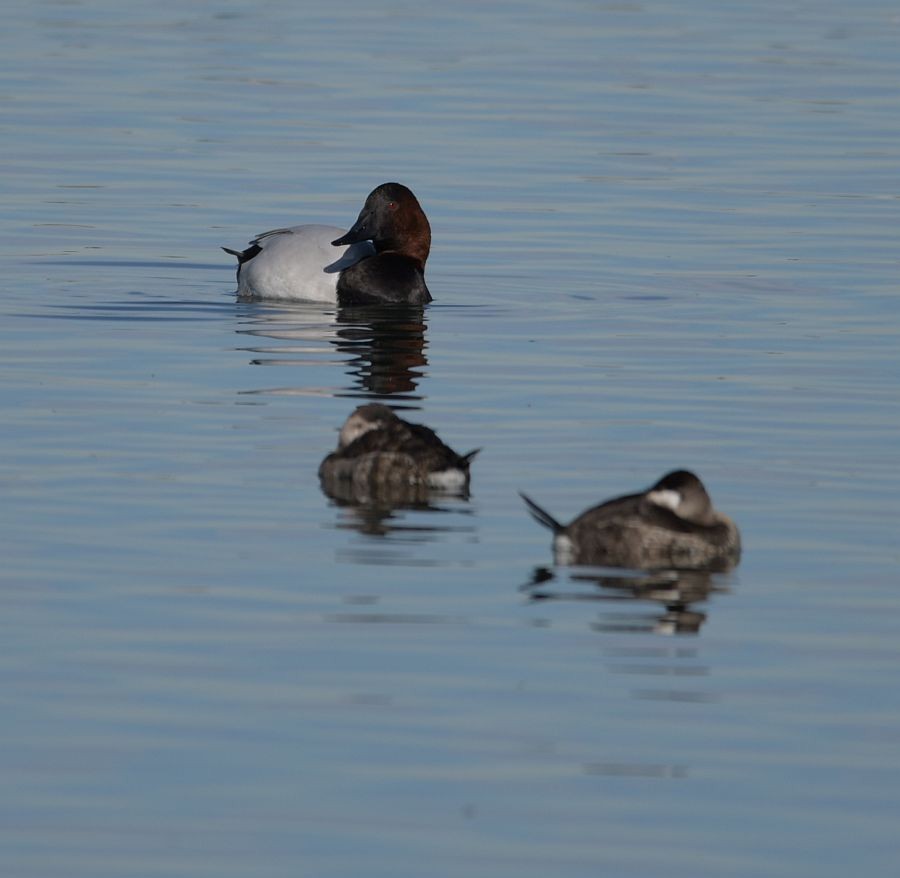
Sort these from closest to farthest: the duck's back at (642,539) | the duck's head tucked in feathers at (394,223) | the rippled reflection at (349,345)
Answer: the duck's back at (642,539)
the rippled reflection at (349,345)
the duck's head tucked in feathers at (394,223)

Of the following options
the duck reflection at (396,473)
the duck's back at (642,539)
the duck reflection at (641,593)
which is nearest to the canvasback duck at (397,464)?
the duck reflection at (396,473)

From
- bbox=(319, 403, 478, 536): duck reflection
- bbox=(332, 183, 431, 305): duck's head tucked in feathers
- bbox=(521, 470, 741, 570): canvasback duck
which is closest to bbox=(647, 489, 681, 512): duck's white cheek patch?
bbox=(521, 470, 741, 570): canvasback duck

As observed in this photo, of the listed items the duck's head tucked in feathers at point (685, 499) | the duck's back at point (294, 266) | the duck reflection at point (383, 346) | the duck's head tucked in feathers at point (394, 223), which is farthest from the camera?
the duck's head tucked in feathers at point (394, 223)

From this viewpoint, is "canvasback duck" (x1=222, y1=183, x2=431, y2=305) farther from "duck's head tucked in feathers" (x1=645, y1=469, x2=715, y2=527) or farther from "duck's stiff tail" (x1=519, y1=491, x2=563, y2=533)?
"duck's head tucked in feathers" (x1=645, y1=469, x2=715, y2=527)

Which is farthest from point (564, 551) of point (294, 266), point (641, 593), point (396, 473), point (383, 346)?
point (294, 266)

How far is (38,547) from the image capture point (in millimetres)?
9406

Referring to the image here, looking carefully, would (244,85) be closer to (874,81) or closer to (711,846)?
(874,81)

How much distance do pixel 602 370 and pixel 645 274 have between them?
155 inches

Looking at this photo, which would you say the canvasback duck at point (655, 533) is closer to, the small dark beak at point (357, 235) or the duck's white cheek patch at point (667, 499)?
the duck's white cheek patch at point (667, 499)

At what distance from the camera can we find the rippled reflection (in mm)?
13445

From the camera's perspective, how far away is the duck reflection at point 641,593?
8.47 m

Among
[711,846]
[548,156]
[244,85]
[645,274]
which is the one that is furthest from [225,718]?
[244,85]

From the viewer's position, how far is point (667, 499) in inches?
369

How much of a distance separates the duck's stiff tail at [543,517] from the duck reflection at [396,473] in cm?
65
